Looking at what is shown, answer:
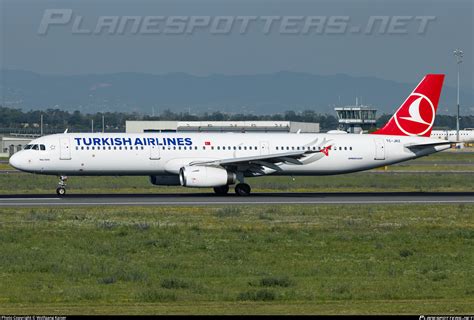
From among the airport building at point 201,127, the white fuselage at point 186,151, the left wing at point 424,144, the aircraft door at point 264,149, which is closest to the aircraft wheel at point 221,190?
the white fuselage at point 186,151

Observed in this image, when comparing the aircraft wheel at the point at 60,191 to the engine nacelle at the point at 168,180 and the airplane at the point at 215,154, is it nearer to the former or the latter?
the airplane at the point at 215,154

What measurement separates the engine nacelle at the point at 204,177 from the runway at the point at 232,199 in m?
0.77

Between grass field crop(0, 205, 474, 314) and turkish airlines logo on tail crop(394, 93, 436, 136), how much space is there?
14.9m

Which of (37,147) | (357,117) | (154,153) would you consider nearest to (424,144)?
(154,153)

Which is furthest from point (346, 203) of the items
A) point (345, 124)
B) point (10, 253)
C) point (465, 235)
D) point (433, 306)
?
point (345, 124)

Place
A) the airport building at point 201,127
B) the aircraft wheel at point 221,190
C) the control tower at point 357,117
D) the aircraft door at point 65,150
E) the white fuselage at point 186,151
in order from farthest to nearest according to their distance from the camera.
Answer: the control tower at point 357,117 < the airport building at point 201,127 < the aircraft wheel at point 221,190 < the white fuselage at point 186,151 < the aircraft door at point 65,150

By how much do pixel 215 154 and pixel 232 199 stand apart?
13.8ft

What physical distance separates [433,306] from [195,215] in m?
19.5

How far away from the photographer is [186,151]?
49.0 metres

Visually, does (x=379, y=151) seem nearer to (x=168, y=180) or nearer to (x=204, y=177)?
(x=204, y=177)

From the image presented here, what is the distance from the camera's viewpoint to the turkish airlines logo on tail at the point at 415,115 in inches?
2092

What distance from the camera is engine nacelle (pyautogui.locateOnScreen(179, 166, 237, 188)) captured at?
4612 centimetres

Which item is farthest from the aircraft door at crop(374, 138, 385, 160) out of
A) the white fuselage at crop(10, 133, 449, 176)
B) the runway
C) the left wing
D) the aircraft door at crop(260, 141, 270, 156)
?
the aircraft door at crop(260, 141, 270, 156)

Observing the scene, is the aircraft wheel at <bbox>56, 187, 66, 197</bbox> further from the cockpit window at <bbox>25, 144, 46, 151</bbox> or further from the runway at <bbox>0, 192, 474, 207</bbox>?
the cockpit window at <bbox>25, 144, 46, 151</bbox>
